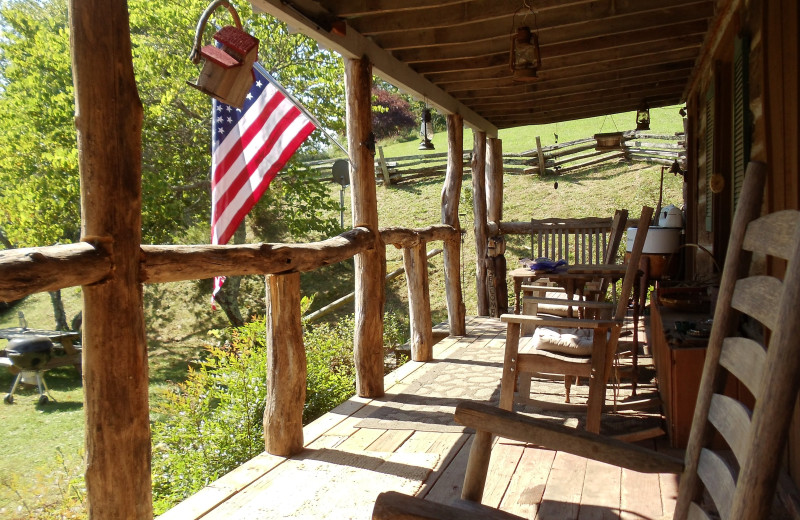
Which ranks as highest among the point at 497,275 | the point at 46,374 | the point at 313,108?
the point at 313,108

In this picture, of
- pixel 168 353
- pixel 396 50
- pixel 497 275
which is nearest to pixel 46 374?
pixel 168 353

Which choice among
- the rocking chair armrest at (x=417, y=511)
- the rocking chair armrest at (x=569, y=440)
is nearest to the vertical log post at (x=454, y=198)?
the rocking chair armrest at (x=569, y=440)

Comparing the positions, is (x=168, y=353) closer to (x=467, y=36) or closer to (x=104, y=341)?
(x=467, y=36)

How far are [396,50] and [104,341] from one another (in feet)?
11.6

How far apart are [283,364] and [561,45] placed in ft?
11.5

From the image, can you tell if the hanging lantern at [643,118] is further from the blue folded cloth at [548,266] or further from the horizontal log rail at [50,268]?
the horizontal log rail at [50,268]

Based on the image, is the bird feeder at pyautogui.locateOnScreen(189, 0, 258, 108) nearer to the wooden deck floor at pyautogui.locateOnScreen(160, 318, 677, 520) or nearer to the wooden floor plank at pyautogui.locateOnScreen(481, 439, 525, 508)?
the wooden deck floor at pyautogui.locateOnScreen(160, 318, 677, 520)

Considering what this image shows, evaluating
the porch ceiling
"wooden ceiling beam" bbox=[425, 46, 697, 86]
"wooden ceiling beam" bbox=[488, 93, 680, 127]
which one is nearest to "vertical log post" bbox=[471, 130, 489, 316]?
"wooden ceiling beam" bbox=[488, 93, 680, 127]

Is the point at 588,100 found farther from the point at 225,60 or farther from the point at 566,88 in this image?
the point at 225,60

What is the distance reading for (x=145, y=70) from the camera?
11.3 metres

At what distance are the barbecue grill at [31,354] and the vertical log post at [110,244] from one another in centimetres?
882

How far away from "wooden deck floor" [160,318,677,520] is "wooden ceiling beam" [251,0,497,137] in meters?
2.38

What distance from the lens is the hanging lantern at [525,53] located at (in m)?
3.94

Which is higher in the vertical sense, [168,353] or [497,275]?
[497,275]
